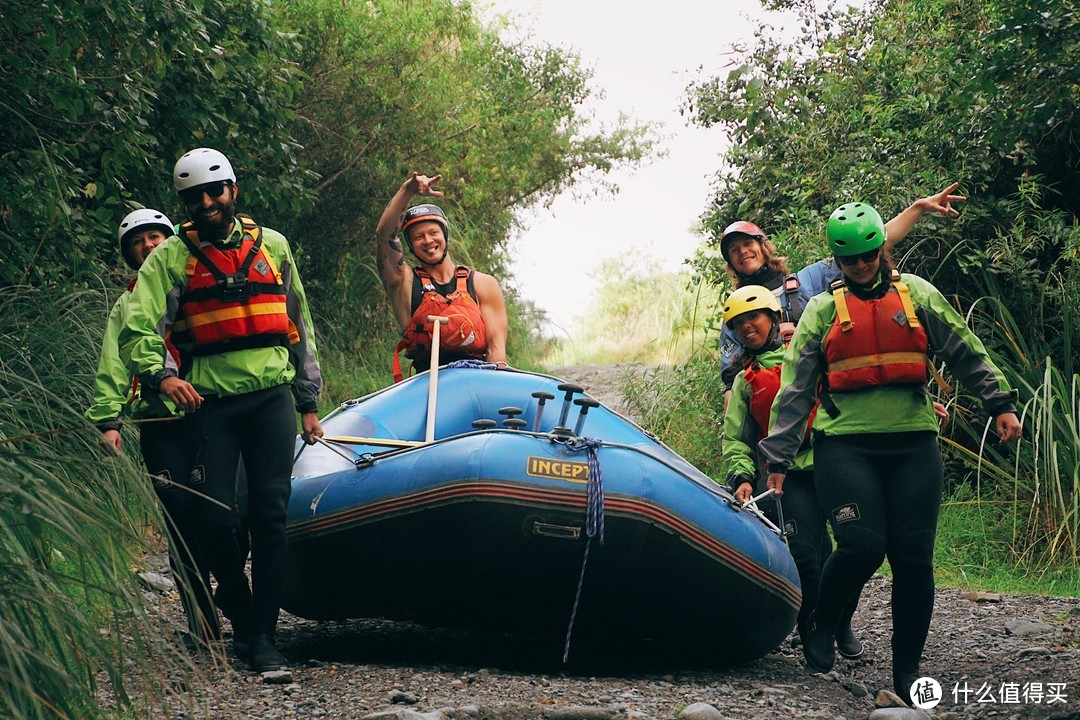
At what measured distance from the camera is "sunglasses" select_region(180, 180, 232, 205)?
464 centimetres

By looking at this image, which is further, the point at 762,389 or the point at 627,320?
the point at 627,320

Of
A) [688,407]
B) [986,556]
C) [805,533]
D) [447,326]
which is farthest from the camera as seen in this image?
[688,407]

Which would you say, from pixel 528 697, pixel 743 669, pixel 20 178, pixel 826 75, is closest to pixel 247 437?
pixel 528 697

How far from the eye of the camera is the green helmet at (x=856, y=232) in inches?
187

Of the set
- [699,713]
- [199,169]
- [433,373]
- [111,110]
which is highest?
[111,110]

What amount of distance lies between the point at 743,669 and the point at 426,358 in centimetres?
207

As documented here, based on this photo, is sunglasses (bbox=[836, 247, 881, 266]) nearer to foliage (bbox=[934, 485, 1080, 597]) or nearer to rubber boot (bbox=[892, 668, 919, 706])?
rubber boot (bbox=[892, 668, 919, 706])

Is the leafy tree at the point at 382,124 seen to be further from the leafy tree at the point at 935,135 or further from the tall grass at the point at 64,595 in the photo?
the tall grass at the point at 64,595

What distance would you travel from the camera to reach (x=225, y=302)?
15.3 feet

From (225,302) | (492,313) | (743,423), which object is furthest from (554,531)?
(492,313)

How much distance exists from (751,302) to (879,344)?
2.75ft

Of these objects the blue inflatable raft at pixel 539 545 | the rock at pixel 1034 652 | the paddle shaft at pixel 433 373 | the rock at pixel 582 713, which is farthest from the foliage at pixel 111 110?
the rock at pixel 1034 652

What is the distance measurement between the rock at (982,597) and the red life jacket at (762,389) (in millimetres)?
2062

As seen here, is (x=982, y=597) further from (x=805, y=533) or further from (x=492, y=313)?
(x=492, y=313)
